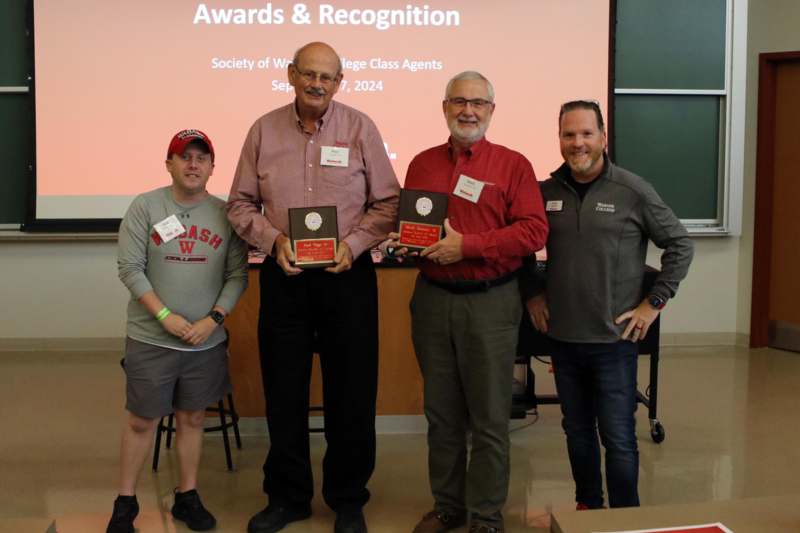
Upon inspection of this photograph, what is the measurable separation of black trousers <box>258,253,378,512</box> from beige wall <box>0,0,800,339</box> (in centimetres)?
341

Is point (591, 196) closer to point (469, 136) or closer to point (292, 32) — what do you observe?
point (469, 136)

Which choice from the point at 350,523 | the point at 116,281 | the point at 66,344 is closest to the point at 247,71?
the point at 116,281

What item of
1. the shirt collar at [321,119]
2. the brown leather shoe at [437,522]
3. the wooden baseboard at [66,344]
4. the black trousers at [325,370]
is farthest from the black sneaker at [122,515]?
the wooden baseboard at [66,344]

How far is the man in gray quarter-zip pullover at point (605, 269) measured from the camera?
273cm

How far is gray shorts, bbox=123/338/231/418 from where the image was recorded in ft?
9.72

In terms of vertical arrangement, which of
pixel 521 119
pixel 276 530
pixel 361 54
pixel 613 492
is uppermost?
pixel 361 54

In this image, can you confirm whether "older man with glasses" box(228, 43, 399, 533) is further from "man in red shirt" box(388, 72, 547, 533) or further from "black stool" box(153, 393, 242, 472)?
"black stool" box(153, 393, 242, 472)

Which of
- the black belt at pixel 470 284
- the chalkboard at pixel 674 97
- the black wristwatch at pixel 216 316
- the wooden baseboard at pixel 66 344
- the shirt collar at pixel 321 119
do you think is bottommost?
the wooden baseboard at pixel 66 344

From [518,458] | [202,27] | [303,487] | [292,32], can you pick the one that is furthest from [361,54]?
[303,487]

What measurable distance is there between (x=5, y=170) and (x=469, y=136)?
4.38 meters

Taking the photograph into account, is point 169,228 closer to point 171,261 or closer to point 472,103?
point 171,261

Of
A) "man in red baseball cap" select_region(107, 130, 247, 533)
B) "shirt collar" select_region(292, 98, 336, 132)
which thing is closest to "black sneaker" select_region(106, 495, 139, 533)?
"man in red baseball cap" select_region(107, 130, 247, 533)

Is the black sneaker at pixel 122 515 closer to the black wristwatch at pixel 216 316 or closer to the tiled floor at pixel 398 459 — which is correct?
the tiled floor at pixel 398 459

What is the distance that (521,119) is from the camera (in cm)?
583
